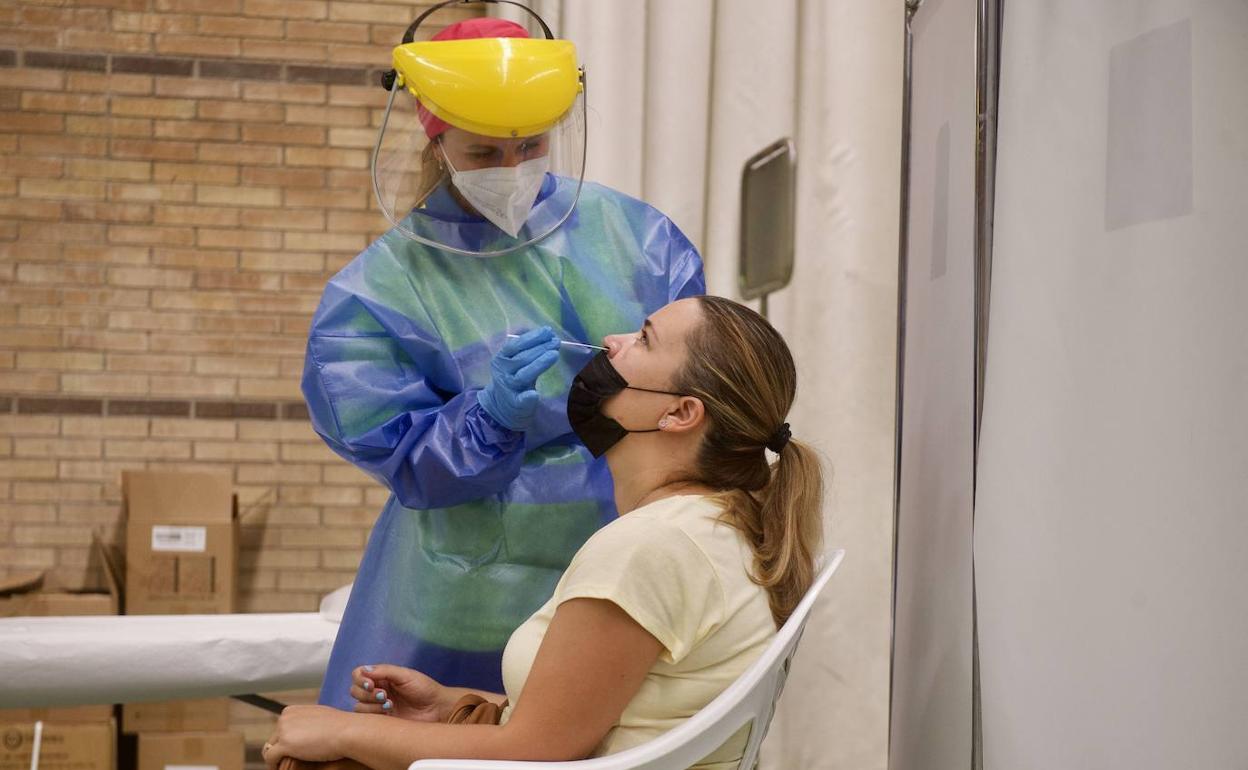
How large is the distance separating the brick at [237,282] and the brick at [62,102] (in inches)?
27.2

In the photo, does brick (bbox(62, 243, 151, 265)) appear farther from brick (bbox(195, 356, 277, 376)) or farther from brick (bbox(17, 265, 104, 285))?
brick (bbox(195, 356, 277, 376))

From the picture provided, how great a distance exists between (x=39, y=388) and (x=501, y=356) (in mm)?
3267

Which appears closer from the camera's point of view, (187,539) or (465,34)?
(465,34)

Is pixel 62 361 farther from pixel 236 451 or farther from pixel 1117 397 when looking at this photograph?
pixel 1117 397

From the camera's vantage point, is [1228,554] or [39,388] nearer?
[1228,554]

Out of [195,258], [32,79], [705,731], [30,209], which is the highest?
[32,79]

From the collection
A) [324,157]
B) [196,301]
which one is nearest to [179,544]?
[196,301]

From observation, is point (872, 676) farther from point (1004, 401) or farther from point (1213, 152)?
point (1213, 152)

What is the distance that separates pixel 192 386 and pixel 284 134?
0.97 meters

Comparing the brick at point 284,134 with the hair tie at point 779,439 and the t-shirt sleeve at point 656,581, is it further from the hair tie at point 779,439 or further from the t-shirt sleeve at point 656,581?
the t-shirt sleeve at point 656,581

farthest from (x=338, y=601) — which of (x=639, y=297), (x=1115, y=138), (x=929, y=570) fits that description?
(x=1115, y=138)

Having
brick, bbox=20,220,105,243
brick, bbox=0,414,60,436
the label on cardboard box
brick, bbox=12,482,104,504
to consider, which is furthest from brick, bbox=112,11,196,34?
the label on cardboard box

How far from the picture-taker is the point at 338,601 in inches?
115

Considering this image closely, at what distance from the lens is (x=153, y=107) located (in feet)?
13.9
